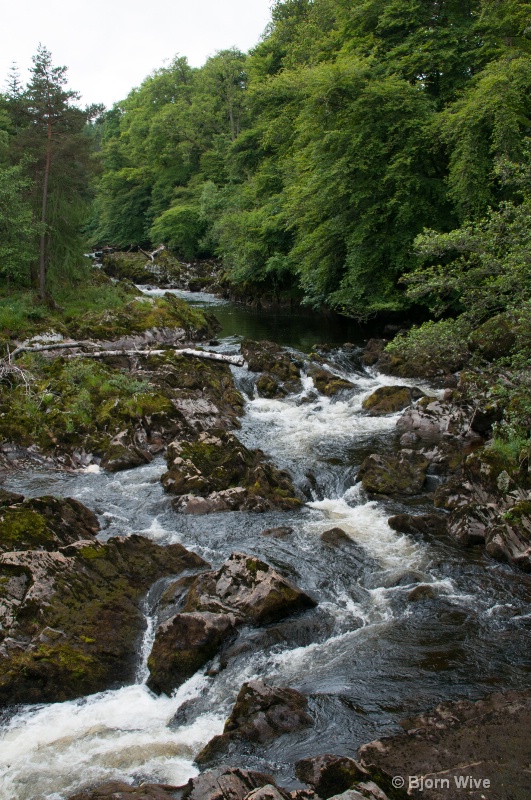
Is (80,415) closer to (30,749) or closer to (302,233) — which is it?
(30,749)

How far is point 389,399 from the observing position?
1705cm

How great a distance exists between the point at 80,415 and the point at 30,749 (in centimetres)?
1003

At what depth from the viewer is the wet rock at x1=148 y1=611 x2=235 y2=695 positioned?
22.9ft

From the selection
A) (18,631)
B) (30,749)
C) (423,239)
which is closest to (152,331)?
(423,239)

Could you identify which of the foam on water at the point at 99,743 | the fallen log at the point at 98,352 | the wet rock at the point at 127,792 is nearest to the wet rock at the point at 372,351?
the fallen log at the point at 98,352

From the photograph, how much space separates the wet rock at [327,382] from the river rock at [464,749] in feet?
42.2

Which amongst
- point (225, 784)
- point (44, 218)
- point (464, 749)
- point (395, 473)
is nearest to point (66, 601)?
point (225, 784)

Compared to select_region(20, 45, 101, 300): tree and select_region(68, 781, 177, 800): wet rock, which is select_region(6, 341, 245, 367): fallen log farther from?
select_region(68, 781, 177, 800): wet rock

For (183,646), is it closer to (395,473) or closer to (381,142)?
(395,473)

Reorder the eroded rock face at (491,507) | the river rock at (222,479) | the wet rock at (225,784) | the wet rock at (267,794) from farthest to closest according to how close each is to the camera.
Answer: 1. the river rock at (222,479)
2. the eroded rock face at (491,507)
3. the wet rock at (225,784)
4. the wet rock at (267,794)

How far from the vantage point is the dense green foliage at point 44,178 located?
2048 centimetres

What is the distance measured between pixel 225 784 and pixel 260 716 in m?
1.21

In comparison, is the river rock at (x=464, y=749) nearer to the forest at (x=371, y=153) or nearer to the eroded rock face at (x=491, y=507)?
the eroded rock face at (x=491, y=507)

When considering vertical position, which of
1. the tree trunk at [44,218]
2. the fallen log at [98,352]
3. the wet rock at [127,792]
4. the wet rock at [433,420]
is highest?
the tree trunk at [44,218]
